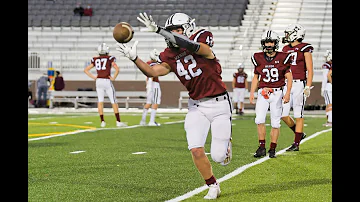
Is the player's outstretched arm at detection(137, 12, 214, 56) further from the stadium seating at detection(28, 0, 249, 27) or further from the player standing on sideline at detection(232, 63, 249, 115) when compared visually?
the stadium seating at detection(28, 0, 249, 27)

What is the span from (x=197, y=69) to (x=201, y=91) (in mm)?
215

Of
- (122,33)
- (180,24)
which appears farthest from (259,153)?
(122,33)

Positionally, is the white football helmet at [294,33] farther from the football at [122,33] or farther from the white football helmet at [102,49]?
the white football helmet at [102,49]

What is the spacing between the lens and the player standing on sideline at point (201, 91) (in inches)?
231

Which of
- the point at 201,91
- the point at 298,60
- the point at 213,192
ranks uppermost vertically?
the point at 298,60

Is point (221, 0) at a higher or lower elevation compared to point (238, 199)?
higher

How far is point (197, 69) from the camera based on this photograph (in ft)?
19.6

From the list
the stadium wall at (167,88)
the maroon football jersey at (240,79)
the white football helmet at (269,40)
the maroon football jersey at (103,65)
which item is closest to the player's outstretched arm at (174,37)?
the white football helmet at (269,40)

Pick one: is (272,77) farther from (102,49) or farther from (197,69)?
(102,49)

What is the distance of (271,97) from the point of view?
8953mm

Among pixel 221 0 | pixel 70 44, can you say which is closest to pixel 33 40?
pixel 70 44
